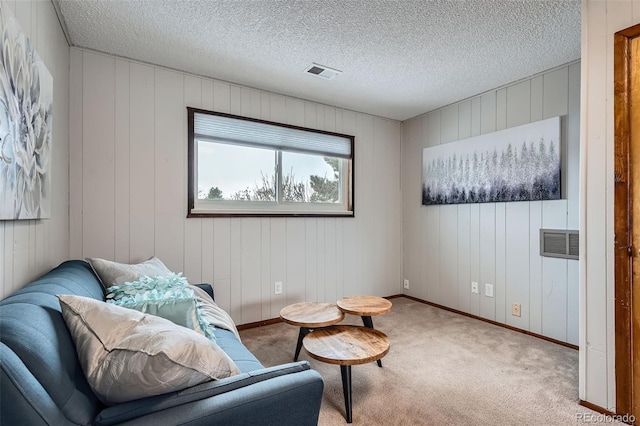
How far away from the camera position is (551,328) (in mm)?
2754

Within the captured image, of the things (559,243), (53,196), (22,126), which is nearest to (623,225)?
(559,243)

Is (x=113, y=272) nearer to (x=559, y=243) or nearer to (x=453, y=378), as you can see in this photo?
(x=453, y=378)

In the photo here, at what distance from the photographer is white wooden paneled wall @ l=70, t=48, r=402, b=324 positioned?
2.45 metres

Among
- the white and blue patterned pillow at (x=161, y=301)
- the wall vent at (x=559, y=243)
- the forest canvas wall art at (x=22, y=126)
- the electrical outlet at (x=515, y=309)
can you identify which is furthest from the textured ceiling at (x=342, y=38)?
the electrical outlet at (x=515, y=309)

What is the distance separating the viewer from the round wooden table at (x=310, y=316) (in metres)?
2.15

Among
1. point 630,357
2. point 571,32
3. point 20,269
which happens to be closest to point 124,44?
point 20,269

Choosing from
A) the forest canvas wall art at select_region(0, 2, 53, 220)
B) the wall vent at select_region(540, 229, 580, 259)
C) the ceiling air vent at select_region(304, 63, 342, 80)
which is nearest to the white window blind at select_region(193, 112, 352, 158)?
the ceiling air vent at select_region(304, 63, 342, 80)

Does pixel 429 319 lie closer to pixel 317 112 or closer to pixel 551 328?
pixel 551 328

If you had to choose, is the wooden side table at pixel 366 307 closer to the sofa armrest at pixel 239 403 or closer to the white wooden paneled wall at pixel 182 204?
the white wooden paneled wall at pixel 182 204

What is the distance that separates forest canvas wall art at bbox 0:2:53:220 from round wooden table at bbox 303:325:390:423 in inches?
60.4

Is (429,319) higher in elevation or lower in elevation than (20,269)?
lower

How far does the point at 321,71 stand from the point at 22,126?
214 centimetres

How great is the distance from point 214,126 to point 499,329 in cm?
334

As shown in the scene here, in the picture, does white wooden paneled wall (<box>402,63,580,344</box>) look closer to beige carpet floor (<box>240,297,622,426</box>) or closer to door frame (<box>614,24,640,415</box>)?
beige carpet floor (<box>240,297,622,426</box>)
